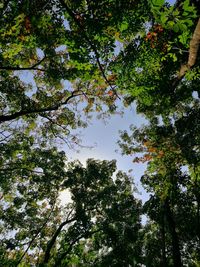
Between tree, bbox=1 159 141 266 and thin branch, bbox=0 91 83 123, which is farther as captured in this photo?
tree, bbox=1 159 141 266

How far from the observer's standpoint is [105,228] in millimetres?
24250

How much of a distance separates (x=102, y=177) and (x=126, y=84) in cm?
1476

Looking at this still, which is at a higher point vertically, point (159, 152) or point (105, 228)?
point (159, 152)

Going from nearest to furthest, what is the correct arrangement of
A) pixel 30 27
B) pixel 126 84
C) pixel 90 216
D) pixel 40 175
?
pixel 30 27
pixel 126 84
pixel 40 175
pixel 90 216

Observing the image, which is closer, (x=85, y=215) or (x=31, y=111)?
Answer: (x=31, y=111)

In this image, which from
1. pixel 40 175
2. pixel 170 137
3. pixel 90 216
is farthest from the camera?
pixel 90 216

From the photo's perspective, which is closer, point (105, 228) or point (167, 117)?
point (167, 117)

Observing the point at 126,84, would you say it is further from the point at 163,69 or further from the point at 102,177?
the point at 102,177

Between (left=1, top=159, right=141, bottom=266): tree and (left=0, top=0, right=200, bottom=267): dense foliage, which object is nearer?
(left=0, top=0, right=200, bottom=267): dense foliage

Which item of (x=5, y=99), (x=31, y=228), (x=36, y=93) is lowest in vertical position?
(x=31, y=228)

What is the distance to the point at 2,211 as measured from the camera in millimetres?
24703

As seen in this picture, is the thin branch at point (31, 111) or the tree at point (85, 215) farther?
the tree at point (85, 215)

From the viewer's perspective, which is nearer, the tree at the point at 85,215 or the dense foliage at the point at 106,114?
the dense foliage at the point at 106,114

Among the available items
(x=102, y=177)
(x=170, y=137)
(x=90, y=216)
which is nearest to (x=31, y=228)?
(x=90, y=216)
